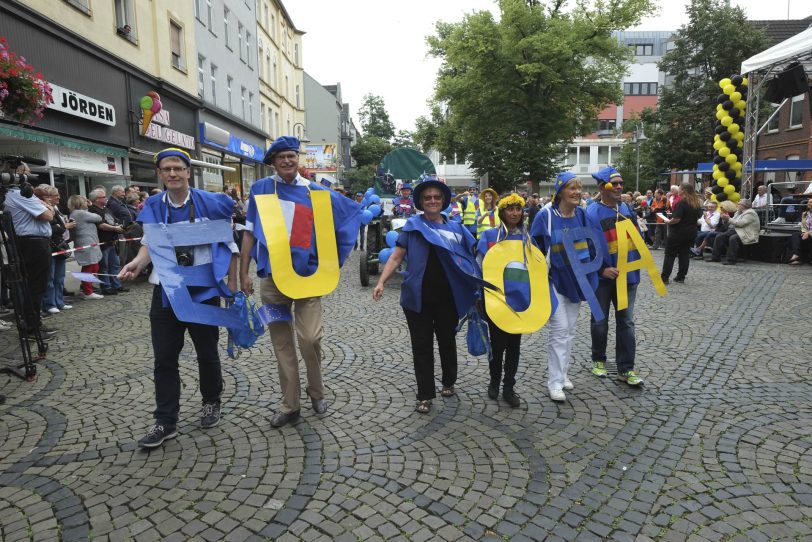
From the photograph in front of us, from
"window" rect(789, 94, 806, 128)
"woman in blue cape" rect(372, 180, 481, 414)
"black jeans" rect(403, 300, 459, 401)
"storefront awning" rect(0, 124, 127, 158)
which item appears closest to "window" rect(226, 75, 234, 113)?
"storefront awning" rect(0, 124, 127, 158)

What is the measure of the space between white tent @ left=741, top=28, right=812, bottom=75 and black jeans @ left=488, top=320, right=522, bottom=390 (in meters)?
12.5

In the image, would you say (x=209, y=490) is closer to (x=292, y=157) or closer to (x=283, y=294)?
(x=283, y=294)

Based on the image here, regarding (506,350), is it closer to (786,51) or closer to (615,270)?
(615,270)

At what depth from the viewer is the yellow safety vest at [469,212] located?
11.2 meters

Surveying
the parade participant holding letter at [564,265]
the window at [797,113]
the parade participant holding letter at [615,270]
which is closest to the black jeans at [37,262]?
the parade participant holding letter at [564,265]

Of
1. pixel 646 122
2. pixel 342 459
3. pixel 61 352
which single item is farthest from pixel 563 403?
pixel 646 122

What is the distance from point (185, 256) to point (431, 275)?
169cm

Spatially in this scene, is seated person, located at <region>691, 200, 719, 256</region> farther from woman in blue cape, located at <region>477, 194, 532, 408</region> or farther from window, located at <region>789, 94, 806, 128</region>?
window, located at <region>789, 94, 806, 128</region>

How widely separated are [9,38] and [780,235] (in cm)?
1627

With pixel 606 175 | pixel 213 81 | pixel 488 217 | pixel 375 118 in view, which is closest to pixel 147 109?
pixel 213 81

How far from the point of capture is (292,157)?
3801mm

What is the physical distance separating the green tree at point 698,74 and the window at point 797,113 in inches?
159

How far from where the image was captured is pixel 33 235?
653 cm

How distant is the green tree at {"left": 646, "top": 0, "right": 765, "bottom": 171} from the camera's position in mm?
31703
